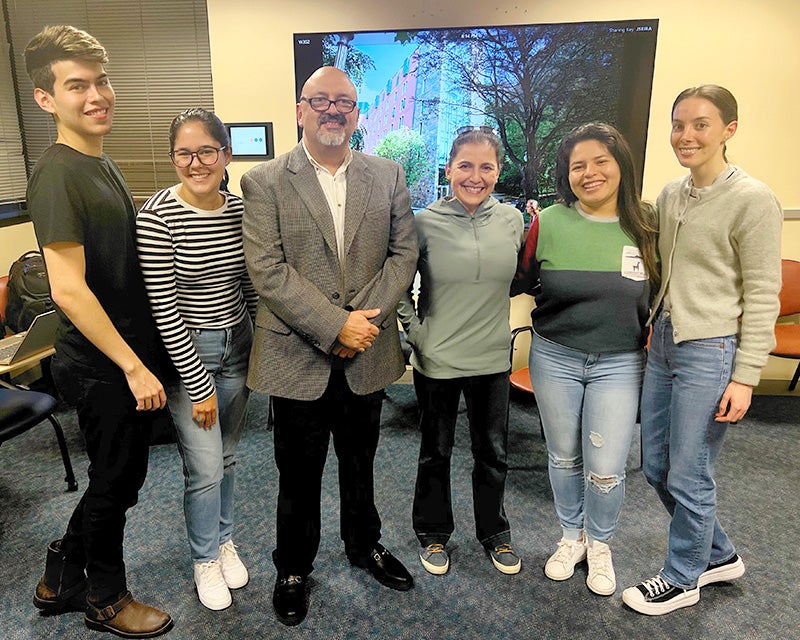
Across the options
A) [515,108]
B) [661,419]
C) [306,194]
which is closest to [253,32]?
[515,108]

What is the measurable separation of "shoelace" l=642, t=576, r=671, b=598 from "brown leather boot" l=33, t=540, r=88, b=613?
6.11ft

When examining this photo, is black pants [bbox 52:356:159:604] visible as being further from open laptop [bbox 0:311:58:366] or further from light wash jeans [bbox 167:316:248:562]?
open laptop [bbox 0:311:58:366]

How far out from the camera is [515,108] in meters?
3.32

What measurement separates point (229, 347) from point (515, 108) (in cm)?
237

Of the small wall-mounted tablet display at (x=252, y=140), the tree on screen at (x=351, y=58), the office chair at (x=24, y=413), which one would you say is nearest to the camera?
the office chair at (x=24, y=413)

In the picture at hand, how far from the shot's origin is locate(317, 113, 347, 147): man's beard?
1608 millimetres

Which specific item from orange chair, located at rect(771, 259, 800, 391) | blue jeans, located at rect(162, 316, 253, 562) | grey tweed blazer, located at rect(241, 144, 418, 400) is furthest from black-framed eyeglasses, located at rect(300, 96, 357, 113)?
orange chair, located at rect(771, 259, 800, 391)

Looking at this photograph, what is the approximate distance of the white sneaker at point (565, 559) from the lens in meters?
2.03

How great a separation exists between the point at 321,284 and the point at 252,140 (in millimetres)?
2245

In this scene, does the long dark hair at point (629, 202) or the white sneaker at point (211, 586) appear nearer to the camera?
the long dark hair at point (629, 202)

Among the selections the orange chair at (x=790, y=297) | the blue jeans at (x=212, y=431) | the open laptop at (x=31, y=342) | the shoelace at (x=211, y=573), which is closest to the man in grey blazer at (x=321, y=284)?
the blue jeans at (x=212, y=431)

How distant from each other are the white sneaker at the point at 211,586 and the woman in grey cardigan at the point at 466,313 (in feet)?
2.45

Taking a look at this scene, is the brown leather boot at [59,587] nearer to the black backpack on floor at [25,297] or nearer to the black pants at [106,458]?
the black pants at [106,458]

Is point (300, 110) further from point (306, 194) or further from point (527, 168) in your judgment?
point (527, 168)
